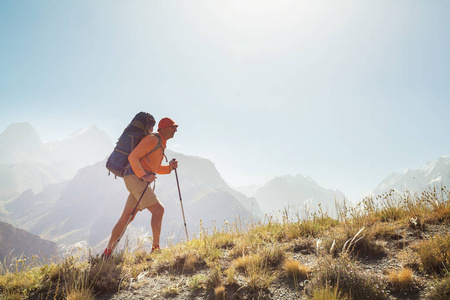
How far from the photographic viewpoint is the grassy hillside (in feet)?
9.23

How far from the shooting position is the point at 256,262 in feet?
11.8

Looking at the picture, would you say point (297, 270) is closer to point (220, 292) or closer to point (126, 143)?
point (220, 292)

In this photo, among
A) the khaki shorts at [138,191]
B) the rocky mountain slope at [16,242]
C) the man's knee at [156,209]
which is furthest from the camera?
the rocky mountain slope at [16,242]

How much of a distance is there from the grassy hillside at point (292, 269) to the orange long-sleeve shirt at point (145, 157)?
1.98m

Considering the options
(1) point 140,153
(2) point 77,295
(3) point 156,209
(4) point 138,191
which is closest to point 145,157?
(1) point 140,153

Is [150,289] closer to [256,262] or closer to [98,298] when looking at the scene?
[98,298]

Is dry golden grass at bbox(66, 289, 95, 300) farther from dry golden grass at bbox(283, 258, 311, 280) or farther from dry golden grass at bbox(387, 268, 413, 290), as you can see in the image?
dry golden grass at bbox(387, 268, 413, 290)

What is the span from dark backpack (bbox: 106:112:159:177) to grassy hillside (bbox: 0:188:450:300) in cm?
209

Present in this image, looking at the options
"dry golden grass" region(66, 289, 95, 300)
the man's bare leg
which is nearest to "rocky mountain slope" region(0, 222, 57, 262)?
the man's bare leg

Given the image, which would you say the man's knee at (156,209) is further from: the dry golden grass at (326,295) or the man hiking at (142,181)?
the dry golden grass at (326,295)

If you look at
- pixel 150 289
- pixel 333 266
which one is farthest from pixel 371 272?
pixel 150 289

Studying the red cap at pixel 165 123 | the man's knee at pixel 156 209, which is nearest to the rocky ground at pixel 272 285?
the man's knee at pixel 156 209

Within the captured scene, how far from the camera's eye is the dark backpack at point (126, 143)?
17.3 feet

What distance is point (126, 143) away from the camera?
210 inches
